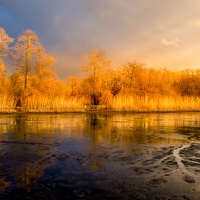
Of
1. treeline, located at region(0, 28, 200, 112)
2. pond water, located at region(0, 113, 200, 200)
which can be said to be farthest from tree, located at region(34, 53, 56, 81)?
pond water, located at region(0, 113, 200, 200)

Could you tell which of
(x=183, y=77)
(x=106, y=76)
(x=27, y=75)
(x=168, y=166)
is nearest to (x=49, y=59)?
(x=27, y=75)

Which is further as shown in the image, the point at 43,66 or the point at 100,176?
the point at 43,66

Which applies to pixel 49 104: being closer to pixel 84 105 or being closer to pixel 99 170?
pixel 84 105

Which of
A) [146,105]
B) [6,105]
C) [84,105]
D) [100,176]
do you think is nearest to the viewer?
[100,176]

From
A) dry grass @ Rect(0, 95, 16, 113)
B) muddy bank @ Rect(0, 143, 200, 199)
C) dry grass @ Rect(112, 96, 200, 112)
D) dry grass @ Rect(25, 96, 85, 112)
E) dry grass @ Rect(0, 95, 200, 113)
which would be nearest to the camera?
muddy bank @ Rect(0, 143, 200, 199)

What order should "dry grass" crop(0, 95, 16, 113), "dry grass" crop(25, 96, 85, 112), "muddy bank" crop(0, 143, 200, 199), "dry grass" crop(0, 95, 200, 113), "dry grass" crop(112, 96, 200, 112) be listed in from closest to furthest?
"muddy bank" crop(0, 143, 200, 199)
"dry grass" crop(0, 95, 16, 113)
"dry grass" crop(0, 95, 200, 113)
"dry grass" crop(25, 96, 85, 112)
"dry grass" crop(112, 96, 200, 112)

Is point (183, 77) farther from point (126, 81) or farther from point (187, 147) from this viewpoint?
point (187, 147)

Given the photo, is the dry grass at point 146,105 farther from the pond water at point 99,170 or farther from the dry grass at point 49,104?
the pond water at point 99,170

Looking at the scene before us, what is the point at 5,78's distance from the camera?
2928 cm

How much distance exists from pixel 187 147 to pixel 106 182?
4.22 m

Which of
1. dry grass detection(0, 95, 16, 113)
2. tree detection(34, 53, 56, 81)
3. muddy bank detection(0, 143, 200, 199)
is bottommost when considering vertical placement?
muddy bank detection(0, 143, 200, 199)

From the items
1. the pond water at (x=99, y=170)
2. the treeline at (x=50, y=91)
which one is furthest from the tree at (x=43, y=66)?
the pond water at (x=99, y=170)

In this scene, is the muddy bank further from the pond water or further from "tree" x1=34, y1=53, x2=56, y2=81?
"tree" x1=34, y1=53, x2=56, y2=81

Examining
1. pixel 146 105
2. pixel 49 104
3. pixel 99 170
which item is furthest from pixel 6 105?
pixel 99 170
